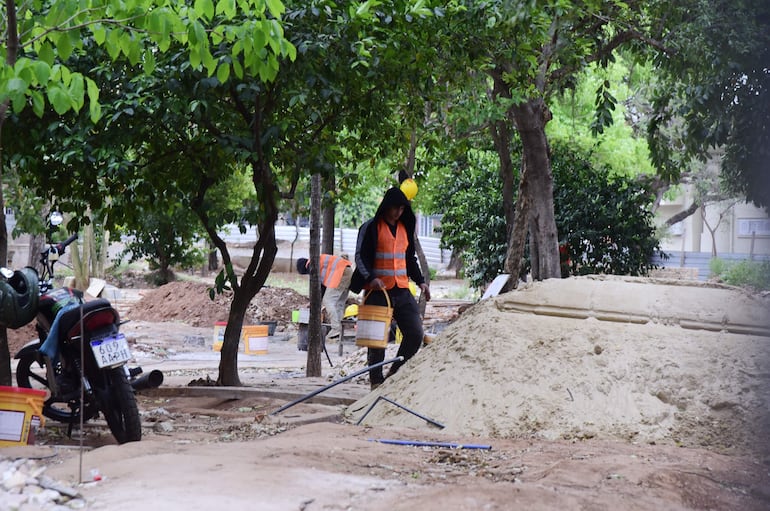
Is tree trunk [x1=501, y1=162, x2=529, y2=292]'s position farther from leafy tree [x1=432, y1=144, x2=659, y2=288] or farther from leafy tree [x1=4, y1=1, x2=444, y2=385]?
leafy tree [x1=4, y1=1, x2=444, y2=385]

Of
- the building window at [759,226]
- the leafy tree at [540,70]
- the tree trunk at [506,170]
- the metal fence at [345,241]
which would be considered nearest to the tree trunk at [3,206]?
the building window at [759,226]

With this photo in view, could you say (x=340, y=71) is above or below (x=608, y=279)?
above

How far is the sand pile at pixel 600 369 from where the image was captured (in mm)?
6625

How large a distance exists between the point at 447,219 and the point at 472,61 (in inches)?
393

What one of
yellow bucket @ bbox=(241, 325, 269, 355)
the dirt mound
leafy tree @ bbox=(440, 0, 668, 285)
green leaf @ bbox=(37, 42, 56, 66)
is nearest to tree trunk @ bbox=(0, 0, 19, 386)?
green leaf @ bbox=(37, 42, 56, 66)

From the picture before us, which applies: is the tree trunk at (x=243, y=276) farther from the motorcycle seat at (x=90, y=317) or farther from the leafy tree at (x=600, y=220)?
the leafy tree at (x=600, y=220)

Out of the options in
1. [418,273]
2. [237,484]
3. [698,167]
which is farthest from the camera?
[698,167]

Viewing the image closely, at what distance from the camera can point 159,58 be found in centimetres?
820

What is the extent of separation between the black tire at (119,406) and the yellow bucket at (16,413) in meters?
0.43

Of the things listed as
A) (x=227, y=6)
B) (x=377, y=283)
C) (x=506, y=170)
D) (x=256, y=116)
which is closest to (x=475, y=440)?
(x=377, y=283)

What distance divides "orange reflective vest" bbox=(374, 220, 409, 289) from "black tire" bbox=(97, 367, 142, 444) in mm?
3266

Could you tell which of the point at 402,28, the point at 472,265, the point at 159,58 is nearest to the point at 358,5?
the point at 402,28

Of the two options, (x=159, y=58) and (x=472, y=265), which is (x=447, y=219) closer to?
(x=472, y=265)

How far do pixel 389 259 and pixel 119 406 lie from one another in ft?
11.2
